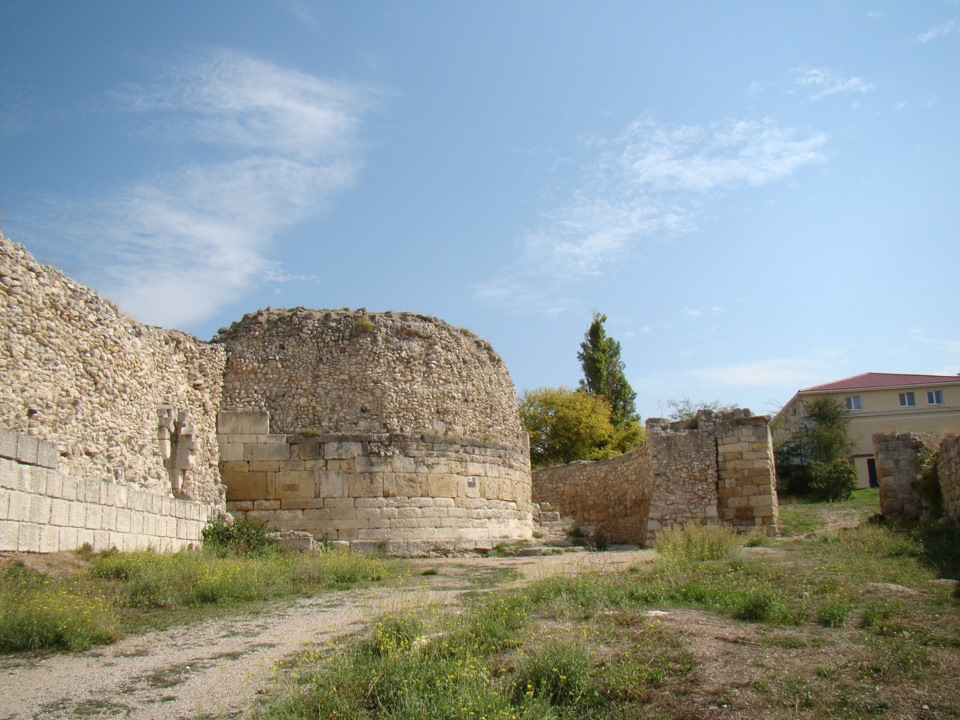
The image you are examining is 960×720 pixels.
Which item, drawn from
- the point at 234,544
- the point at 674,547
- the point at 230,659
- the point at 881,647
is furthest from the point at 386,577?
the point at 881,647

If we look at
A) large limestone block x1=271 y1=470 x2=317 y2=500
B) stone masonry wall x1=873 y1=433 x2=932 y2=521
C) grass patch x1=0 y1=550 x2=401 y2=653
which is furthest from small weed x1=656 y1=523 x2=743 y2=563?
large limestone block x1=271 y1=470 x2=317 y2=500

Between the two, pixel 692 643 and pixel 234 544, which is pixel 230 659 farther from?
pixel 234 544

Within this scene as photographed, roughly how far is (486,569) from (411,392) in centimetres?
552

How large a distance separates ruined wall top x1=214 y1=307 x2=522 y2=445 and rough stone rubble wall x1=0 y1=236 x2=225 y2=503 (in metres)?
2.17

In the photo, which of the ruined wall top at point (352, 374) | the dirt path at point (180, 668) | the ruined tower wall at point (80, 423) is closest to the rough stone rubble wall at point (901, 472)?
the ruined wall top at point (352, 374)

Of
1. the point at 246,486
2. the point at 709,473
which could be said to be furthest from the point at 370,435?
the point at 709,473

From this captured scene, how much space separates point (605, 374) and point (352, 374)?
24.6 metres

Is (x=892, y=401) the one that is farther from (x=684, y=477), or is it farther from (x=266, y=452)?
(x=266, y=452)

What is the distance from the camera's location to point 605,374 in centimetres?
4034

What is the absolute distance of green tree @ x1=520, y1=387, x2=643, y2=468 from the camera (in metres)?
34.8

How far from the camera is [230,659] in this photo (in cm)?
681

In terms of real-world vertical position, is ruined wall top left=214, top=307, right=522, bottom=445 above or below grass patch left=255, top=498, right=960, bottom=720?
above

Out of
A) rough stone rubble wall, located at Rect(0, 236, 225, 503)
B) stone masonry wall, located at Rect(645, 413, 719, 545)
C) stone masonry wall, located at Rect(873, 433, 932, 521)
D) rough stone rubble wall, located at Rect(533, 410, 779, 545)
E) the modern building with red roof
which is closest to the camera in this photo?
rough stone rubble wall, located at Rect(0, 236, 225, 503)

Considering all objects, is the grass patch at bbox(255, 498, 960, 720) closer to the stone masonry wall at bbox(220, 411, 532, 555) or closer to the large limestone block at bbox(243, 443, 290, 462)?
the stone masonry wall at bbox(220, 411, 532, 555)
